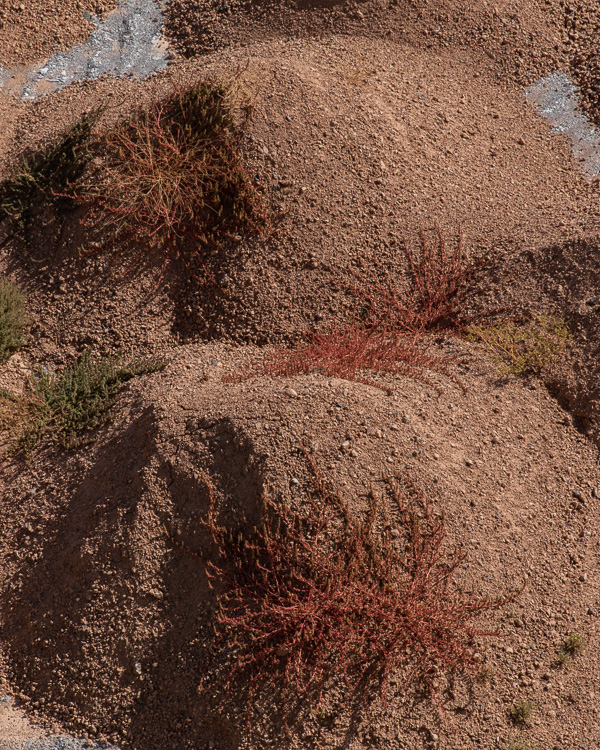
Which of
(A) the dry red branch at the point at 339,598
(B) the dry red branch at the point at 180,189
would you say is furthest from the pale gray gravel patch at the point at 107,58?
(A) the dry red branch at the point at 339,598

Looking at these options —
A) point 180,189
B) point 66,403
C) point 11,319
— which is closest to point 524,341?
point 180,189

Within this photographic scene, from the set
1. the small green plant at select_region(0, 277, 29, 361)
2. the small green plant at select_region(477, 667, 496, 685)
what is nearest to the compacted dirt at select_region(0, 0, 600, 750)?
the small green plant at select_region(477, 667, 496, 685)

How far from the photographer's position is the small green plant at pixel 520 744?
11.9 feet

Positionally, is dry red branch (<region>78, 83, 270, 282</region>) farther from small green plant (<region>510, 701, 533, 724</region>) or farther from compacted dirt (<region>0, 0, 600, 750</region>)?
small green plant (<region>510, 701, 533, 724</region>)

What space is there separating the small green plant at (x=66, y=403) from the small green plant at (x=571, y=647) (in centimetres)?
378

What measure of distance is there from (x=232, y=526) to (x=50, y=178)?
4.06 m

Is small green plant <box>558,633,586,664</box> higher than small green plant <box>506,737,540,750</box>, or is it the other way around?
small green plant <box>558,633,586,664</box>

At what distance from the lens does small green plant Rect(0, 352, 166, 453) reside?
4.73 meters

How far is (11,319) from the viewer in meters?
5.26

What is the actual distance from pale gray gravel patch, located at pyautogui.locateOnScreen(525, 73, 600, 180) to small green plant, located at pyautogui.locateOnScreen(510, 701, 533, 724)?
518 cm

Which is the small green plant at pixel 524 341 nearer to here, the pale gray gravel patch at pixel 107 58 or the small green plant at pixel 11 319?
the small green plant at pixel 11 319

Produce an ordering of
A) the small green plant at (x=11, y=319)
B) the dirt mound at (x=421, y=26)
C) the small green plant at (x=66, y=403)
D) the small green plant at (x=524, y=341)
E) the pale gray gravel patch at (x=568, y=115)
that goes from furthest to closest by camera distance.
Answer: the dirt mound at (x=421, y=26) < the pale gray gravel patch at (x=568, y=115) < the small green plant at (x=11, y=319) < the small green plant at (x=524, y=341) < the small green plant at (x=66, y=403)

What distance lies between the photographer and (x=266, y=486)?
3791 mm

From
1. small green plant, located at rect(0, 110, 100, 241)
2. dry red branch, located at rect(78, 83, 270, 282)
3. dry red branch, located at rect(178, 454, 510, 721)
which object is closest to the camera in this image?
dry red branch, located at rect(178, 454, 510, 721)
